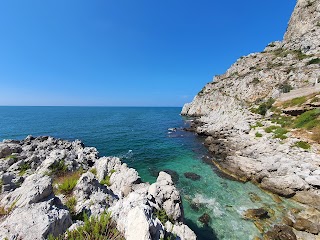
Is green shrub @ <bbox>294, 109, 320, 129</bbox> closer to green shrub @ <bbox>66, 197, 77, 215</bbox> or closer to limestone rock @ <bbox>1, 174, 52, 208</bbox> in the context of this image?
green shrub @ <bbox>66, 197, 77, 215</bbox>

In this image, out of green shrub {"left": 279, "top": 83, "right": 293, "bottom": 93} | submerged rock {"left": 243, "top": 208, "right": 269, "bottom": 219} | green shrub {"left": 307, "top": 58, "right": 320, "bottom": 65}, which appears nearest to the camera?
submerged rock {"left": 243, "top": 208, "right": 269, "bottom": 219}

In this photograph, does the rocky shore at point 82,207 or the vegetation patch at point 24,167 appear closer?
the rocky shore at point 82,207

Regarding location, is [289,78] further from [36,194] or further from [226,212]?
[36,194]

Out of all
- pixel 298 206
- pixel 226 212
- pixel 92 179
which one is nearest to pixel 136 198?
pixel 92 179

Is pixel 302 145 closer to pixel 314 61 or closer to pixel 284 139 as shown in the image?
pixel 284 139

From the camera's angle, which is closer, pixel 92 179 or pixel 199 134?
pixel 92 179

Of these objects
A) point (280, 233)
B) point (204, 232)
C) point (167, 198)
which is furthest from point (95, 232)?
point (280, 233)

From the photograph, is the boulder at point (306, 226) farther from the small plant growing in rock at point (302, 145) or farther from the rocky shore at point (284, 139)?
the small plant growing in rock at point (302, 145)

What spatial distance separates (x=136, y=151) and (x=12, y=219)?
26.7 meters

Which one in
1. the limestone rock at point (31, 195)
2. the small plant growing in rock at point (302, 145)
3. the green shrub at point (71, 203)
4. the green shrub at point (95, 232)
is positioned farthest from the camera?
the small plant growing in rock at point (302, 145)

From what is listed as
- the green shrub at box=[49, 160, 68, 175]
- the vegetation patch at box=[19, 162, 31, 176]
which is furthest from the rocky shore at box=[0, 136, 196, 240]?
the vegetation patch at box=[19, 162, 31, 176]

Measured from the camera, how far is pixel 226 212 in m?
13.5

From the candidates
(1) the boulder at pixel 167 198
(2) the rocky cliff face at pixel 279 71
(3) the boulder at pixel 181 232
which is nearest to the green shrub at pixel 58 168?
(1) the boulder at pixel 167 198

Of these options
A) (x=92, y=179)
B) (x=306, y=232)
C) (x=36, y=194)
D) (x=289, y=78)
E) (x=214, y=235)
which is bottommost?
(x=214, y=235)
